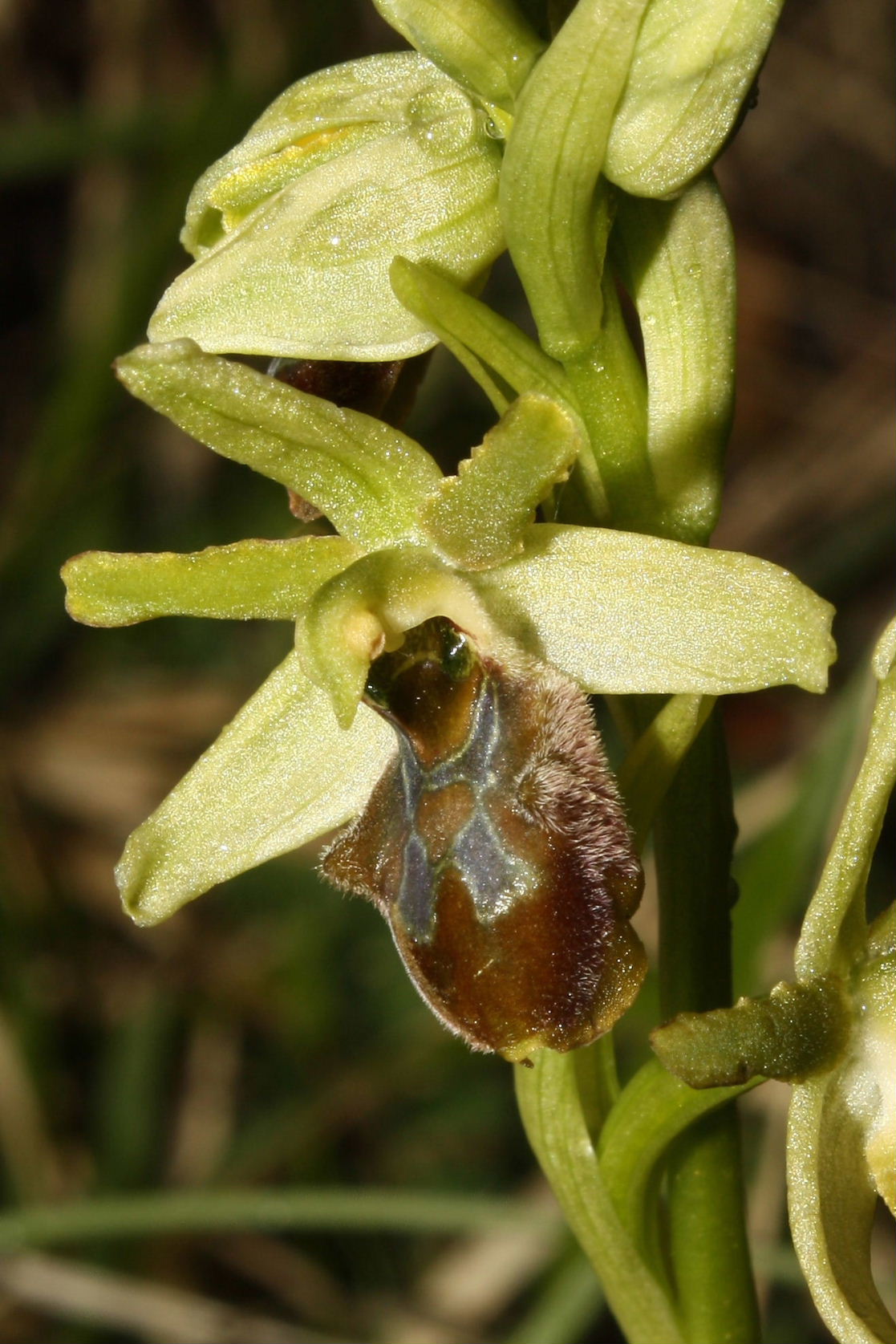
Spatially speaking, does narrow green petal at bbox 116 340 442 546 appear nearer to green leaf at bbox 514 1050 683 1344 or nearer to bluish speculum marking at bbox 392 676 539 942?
bluish speculum marking at bbox 392 676 539 942

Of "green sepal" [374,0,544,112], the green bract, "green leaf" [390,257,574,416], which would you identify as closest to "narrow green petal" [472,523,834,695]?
Answer: the green bract

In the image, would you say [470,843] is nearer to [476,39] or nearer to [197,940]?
[476,39]

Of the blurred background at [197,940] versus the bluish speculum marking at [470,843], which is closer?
the bluish speculum marking at [470,843]

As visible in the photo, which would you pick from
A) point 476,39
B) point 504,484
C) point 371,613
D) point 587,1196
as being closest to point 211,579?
point 371,613

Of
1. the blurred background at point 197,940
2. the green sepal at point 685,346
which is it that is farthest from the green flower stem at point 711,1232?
the blurred background at point 197,940

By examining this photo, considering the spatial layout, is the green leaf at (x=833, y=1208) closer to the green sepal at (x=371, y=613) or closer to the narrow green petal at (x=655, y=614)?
the narrow green petal at (x=655, y=614)
